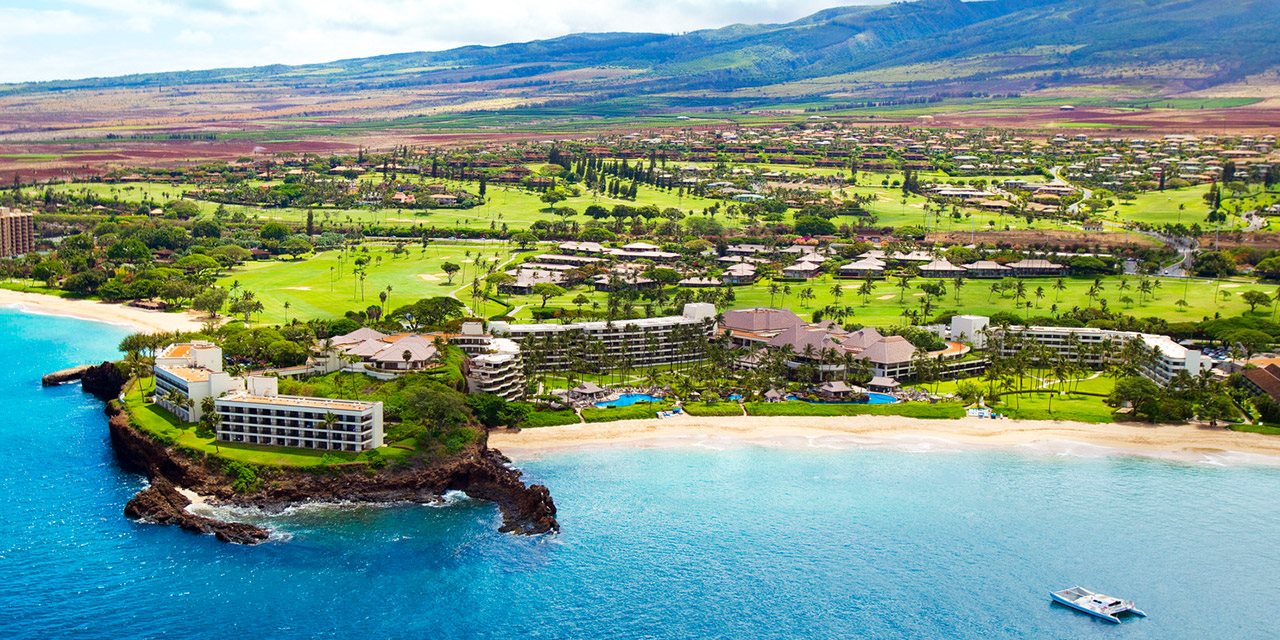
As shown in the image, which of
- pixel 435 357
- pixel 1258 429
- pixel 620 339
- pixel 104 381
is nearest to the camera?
pixel 1258 429

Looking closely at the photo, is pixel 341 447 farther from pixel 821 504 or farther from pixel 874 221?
pixel 874 221

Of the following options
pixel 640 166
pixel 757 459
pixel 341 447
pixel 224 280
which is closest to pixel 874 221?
pixel 640 166

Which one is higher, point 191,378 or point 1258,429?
point 191,378

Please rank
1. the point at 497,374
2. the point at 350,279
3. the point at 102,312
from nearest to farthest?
1. the point at 497,374
2. the point at 102,312
3. the point at 350,279

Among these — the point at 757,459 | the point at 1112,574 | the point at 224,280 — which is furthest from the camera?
the point at 224,280

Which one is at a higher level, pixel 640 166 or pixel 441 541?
pixel 640 166

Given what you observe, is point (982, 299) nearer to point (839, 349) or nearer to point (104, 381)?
point (839, 349)

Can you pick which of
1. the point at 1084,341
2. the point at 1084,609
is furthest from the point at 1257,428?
the point at 1084,609
